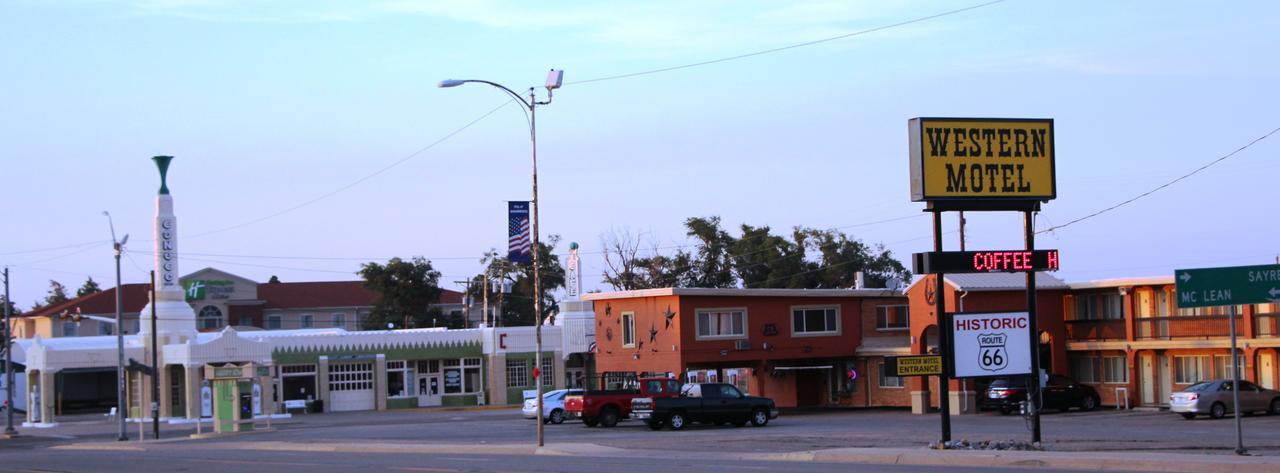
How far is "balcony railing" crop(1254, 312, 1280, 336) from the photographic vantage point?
44219 millimetres

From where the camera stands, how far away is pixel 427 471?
2450 cm

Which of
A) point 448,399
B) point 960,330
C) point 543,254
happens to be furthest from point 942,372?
point 543,254

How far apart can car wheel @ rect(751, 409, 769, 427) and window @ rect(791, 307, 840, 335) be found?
13.5m

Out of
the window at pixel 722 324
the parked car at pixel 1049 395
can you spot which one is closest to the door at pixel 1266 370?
the parked car at pixel 1049 395

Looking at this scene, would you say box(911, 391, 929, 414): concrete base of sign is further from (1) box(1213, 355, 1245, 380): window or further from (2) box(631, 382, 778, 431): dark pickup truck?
(1) box(1213, 355, 1245, 380): window

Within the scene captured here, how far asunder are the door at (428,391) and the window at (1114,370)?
125 feet

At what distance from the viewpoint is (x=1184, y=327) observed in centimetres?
4759

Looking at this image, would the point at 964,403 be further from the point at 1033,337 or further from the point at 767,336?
the point at 1033,337

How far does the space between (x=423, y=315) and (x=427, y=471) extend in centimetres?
7707

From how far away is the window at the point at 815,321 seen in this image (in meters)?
55.9

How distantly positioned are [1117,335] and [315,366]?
41.4 m

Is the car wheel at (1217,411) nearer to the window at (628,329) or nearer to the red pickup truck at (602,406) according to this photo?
the red pickup truck at (602,406)

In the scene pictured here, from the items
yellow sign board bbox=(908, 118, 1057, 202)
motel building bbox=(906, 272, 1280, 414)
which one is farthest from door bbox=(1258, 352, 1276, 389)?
yellow sign board bbox=(908, 118, 1057, 202)

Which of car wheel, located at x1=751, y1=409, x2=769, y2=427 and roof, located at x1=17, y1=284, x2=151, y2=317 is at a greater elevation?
roof, located at x1=17, y1=284, x2=151, y2=317
